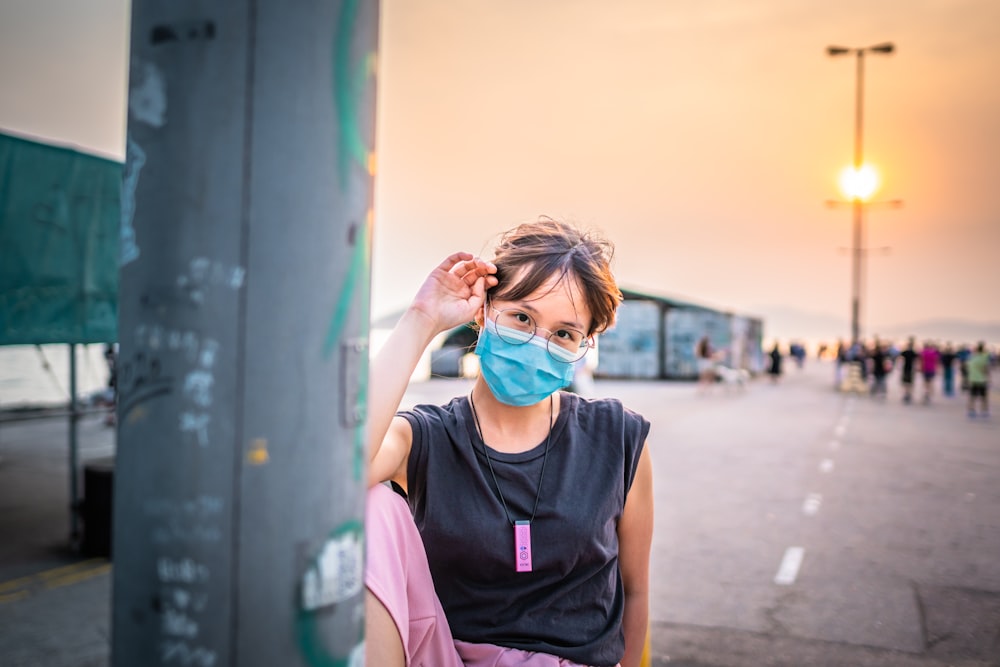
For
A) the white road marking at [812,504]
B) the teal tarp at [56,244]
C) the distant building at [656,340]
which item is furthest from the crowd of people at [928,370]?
the teal tarp at [56,244]

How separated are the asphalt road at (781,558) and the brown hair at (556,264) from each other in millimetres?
3040

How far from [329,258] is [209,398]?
0.22 meters

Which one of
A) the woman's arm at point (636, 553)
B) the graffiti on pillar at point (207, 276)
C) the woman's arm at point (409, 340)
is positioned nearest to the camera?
the graffiti on pillar at point (207, 276)

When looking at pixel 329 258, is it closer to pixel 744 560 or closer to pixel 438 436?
pixel 438 436

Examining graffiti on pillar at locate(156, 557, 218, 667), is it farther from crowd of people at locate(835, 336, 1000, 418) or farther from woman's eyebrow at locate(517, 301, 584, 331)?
crowd of people at locate(835, 336, 1000, 418)

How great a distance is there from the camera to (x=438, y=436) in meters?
2.29

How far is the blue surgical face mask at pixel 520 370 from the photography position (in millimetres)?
2311

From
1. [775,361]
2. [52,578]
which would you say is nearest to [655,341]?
[775,361]

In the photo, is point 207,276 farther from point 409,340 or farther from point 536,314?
point 536,314

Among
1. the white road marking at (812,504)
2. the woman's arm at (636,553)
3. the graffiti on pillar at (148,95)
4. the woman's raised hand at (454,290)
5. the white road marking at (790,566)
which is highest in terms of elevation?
the graffiti on pillar at (148,95)

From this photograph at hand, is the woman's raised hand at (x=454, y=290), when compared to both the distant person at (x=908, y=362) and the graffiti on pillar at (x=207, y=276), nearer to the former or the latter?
the graffiti on pillar at (x=207, y=276)

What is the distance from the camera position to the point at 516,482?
2.25 metres

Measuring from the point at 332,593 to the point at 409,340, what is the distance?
996 mm

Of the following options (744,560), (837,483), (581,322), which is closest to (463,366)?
(837,483)
